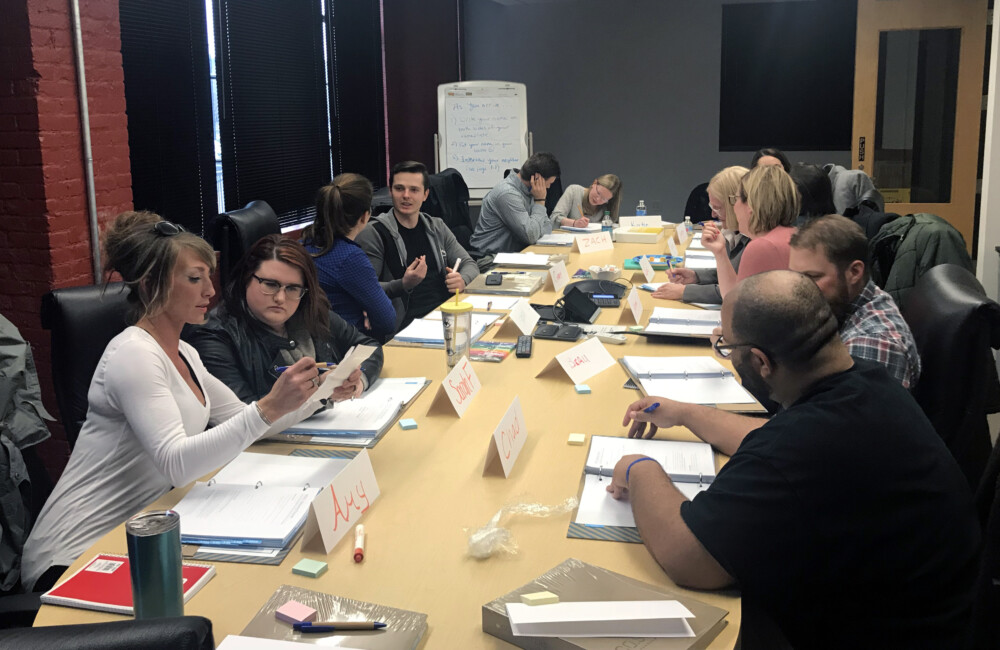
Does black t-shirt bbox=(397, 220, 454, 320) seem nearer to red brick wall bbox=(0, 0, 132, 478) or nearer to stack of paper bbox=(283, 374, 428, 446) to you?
red brick wall bbox=(0, 0, 132, 478)

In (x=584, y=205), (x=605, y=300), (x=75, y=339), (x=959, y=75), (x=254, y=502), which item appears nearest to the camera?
(x=254, y=502)

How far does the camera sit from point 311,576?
1.34 m

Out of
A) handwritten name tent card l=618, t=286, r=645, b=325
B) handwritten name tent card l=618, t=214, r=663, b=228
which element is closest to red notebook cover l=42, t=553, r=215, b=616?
handwritten name tent card l=618, t=286, r=645, b=325

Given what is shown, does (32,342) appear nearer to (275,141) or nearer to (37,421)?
(37,421)

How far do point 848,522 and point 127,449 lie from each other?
1.35 m

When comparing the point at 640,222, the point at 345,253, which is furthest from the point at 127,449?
the point at 640,222

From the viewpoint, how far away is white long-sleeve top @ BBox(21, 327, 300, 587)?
165cm

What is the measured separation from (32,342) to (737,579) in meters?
2.88

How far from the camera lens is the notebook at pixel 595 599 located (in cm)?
114

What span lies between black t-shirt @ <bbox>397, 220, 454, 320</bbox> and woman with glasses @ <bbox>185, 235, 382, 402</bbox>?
172cm

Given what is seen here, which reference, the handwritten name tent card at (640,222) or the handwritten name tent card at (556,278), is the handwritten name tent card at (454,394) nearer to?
the handwritten name tent card at (556,278)

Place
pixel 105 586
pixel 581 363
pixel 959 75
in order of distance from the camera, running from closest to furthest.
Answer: pixel 105 586, pixel 581 363, pixel 959 75

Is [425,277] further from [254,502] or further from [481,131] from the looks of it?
[481,131]

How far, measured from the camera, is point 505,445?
175cm
